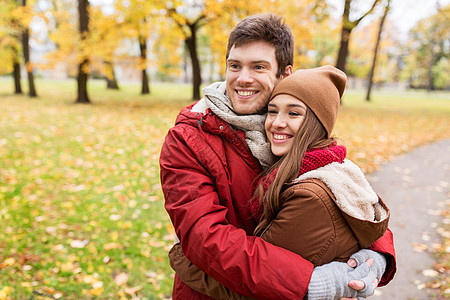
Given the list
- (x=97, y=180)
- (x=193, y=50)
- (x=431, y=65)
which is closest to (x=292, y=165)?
(x=97, y=180)

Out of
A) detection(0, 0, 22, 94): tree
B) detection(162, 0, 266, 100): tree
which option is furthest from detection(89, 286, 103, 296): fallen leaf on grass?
detection(0, 0, 22, 94): tree

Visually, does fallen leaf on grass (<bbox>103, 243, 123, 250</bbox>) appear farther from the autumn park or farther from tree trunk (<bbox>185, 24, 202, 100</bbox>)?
tree trunk (<bbox>185, 24, 202, 100</bbox>)

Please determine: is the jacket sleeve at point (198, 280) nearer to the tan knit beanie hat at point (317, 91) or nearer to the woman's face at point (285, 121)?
the woman's face at point (285, 121)

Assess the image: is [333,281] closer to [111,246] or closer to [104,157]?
[111,246]

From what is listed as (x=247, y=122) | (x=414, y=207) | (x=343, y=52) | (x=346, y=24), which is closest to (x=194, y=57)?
(x=343, y=52)

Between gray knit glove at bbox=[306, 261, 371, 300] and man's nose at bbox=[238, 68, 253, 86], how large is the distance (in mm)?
1039

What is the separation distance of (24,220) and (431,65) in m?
57.6

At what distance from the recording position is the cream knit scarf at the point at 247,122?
1717 millimetres

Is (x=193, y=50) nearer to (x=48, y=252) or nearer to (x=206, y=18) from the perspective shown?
(x=206, y=18)

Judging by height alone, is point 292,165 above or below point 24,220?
above

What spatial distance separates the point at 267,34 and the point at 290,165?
2.48ft

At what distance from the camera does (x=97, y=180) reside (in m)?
6.24

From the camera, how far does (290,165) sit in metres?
1.57

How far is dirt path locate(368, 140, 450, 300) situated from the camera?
3893mm
